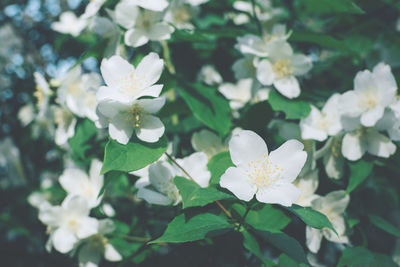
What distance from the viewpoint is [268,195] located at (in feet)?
3.84

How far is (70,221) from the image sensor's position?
1599 millimetres

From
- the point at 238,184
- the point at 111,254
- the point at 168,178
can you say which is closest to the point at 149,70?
the point at 168,178

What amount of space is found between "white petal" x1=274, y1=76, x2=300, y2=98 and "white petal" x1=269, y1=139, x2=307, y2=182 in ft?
1.52

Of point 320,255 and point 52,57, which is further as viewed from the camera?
point 52,57

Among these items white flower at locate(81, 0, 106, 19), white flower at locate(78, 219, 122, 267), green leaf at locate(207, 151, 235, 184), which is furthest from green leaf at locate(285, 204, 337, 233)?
white flower at locate(81, 0, 106, 19)

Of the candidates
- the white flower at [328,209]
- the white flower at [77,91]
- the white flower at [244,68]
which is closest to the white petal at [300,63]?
the white flower at [244,68]

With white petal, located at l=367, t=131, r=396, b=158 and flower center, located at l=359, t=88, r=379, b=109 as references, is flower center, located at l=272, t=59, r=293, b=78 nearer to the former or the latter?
flower center, located at l=359, t=88, r=379, b=109

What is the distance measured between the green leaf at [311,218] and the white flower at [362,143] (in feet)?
1.61

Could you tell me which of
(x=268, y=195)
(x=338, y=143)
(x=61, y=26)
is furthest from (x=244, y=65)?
(x=61, y=26)

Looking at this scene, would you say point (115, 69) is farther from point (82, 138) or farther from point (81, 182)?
point (81, 182)

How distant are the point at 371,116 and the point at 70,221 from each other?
133cm

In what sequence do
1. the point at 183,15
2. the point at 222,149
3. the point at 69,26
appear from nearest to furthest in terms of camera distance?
the point at 222,149
the point at 183,15
the point at 69,26

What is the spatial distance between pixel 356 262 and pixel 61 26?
2068 mm

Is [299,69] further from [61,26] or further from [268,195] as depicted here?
[61,26]
